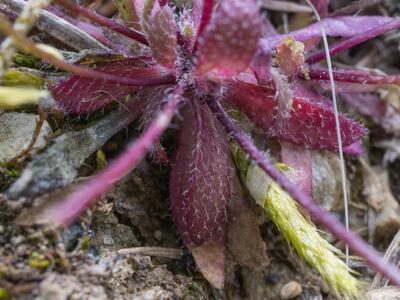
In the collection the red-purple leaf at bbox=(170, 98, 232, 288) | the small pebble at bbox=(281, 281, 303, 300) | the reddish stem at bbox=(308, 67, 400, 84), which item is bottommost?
the small pebble at bbox=(281, 281, 303, 300)

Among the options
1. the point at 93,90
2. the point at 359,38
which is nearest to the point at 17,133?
the point at 93,90

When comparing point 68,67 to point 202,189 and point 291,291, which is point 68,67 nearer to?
point 202,189

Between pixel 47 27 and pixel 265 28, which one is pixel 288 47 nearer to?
pixel 265 28

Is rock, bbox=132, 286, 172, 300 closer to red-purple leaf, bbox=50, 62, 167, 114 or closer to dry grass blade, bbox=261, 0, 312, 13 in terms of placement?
red-purple leaf, bbox=50, 62, 167, 114

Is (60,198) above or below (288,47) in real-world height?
below

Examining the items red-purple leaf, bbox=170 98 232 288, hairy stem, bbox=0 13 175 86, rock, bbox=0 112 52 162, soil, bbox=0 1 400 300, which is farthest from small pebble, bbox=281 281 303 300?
rock, bbox=0 112 52 162

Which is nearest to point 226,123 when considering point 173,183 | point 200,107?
point 200,107
